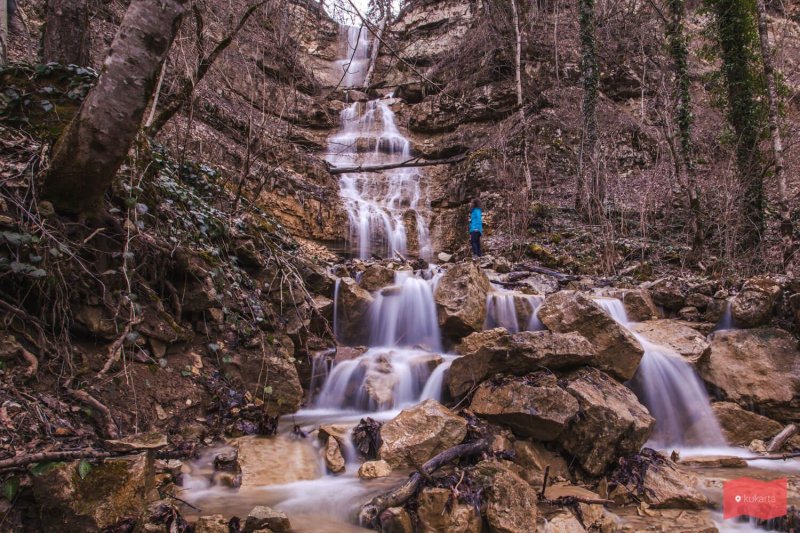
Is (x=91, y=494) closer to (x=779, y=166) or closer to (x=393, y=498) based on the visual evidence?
(x=393, y=498)

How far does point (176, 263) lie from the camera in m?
3.77

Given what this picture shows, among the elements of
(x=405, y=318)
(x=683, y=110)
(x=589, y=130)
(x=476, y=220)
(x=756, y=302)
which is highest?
(x=589, y=130)

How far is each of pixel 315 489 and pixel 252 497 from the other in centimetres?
46

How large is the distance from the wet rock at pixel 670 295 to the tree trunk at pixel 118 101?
7.23 metres

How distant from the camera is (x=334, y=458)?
3.48 metres

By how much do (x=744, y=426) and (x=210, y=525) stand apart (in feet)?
17.6

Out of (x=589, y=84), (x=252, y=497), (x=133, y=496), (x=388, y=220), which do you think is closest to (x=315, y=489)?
(x=252, y=497)

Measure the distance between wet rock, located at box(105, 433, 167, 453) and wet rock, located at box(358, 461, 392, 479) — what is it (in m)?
1.47

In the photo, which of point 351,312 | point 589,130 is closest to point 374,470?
point 351,312

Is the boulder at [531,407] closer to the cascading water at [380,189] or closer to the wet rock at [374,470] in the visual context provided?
the wet rock at [374,470]

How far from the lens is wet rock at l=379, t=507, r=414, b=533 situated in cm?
254

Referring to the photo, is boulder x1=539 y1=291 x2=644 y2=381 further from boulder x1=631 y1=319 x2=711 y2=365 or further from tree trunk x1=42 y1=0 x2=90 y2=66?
tree trunk x1=42 y1=0 x2=90 y2=66

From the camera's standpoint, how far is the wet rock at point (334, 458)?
3.42m

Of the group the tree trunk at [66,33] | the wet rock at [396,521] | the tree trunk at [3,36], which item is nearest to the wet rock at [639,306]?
the wet rock at [396,521]
